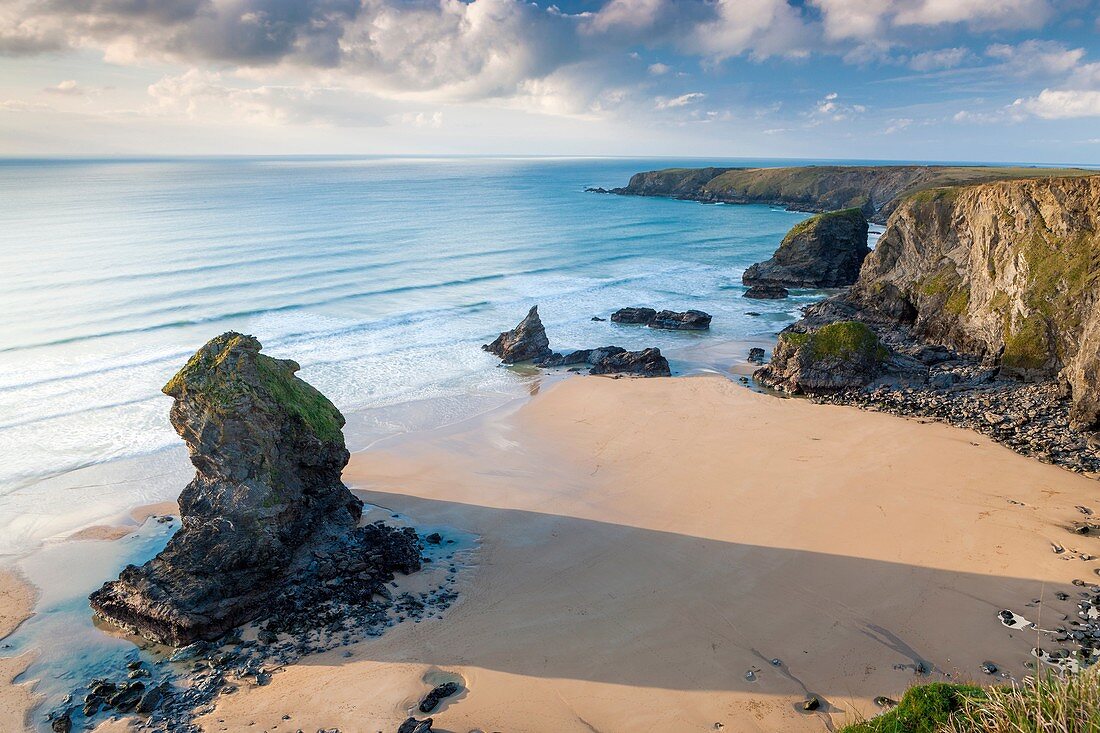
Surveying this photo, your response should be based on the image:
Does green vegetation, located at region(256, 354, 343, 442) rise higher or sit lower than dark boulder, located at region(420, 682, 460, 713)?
higher

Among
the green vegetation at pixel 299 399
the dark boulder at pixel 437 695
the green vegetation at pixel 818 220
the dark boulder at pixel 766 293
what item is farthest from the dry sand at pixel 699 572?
the green vegetation at pixel 818 220

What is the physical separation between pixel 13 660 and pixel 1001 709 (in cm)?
1851

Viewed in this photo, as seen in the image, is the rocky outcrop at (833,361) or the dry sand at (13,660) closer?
the dry sand at (13,660)

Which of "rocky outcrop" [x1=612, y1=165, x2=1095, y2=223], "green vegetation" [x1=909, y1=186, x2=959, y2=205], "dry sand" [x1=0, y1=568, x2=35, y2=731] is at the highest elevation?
"rocky outcrop" [x1=612, y1=165, x2=1095, y2=223]

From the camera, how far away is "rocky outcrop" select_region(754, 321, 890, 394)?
101ft

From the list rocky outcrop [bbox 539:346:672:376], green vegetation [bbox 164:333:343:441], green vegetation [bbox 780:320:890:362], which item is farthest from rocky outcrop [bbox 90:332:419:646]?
green vegetation [bbox 780:320:890:362]

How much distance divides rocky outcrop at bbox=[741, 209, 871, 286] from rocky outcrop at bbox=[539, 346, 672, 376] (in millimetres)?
25174

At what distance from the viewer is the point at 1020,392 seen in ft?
90.9

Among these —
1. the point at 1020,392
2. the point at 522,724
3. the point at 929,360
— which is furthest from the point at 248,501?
the point at 929,360

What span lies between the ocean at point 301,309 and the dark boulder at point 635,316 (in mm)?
1638

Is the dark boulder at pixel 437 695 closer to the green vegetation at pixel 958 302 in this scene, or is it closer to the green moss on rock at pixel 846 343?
the green moss on rock at pixel 846 343

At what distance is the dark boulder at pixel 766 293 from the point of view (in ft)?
175

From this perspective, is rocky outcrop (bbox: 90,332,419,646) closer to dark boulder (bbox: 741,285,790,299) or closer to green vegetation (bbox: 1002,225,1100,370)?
green vegetation (bbox: 1002,225,1100,370)

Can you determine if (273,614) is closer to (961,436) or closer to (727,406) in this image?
(727,406)
